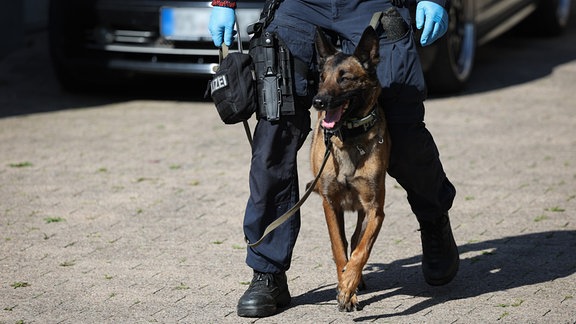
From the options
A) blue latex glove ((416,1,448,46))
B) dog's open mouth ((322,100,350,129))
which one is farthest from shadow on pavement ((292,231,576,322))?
blue latex glove ((416,1,448,46))

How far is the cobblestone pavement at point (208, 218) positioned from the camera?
4.71m

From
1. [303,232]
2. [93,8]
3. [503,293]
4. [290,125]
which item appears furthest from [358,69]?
[93,8]

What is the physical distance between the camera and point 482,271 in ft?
16.9

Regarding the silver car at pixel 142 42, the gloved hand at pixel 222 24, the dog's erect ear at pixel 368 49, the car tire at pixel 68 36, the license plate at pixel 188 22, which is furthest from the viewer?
the car tire at pixel 68 36

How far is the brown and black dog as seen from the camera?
4.21 m

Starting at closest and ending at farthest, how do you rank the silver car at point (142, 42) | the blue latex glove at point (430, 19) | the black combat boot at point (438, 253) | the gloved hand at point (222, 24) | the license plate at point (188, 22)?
1. the blue latex glove at point (430, 19)
2. the gloved hand at point (222, 24)
3. the black combat boot at point (438, 253)
4. the license plate at point (188, 22)
5. the silver car at point (142, 42)

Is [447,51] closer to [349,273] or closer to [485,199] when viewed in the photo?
[485,199]

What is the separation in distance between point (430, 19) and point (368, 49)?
16.5 inches

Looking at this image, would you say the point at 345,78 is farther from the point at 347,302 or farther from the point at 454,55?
the point at 454,55

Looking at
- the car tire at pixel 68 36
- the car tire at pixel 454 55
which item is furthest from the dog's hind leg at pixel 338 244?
the car tire at pixel 68 36

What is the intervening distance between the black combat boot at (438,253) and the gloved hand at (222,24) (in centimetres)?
120

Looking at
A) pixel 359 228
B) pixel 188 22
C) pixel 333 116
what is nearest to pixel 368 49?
pixel 333 116

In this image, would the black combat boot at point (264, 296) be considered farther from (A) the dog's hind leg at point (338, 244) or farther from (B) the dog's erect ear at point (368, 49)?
(B) the dog's erect ear at point (368, 49)

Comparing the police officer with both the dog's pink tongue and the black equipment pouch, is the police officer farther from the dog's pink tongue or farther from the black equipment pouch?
the dog's pink tongue
